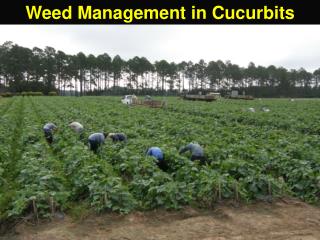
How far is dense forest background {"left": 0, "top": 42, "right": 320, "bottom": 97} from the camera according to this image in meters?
91.1

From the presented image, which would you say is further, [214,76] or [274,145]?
[214,76]

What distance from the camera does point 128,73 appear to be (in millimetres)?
109938

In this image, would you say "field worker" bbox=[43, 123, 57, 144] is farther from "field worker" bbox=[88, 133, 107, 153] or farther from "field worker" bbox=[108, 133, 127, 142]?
"field worker" bbox=[88, 133, 107, 153]

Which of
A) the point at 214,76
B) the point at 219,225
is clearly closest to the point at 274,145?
the point at 219,225

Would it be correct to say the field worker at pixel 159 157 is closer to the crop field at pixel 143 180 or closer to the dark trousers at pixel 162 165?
the dark trousers at pixel 162 165

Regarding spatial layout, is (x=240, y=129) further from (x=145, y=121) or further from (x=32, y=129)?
(x=32, y=129)

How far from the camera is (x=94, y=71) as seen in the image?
338 feet

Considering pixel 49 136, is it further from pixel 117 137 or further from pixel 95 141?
pixel 95 141

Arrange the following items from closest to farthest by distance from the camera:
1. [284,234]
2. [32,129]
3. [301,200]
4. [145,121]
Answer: [284,234] → [301,200] → [32,129] → [145,121]

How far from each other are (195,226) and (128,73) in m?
105

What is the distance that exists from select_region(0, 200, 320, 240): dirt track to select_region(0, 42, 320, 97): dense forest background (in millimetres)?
75193

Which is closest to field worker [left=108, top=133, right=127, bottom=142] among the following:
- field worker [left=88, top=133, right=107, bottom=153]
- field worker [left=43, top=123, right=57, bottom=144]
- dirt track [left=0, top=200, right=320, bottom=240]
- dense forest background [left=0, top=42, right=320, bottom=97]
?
field worker [left=88, top=133, right=107, bottom=153]

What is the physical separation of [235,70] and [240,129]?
10148 centimetres

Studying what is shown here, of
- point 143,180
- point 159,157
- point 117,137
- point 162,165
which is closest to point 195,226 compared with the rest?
point 143,180
